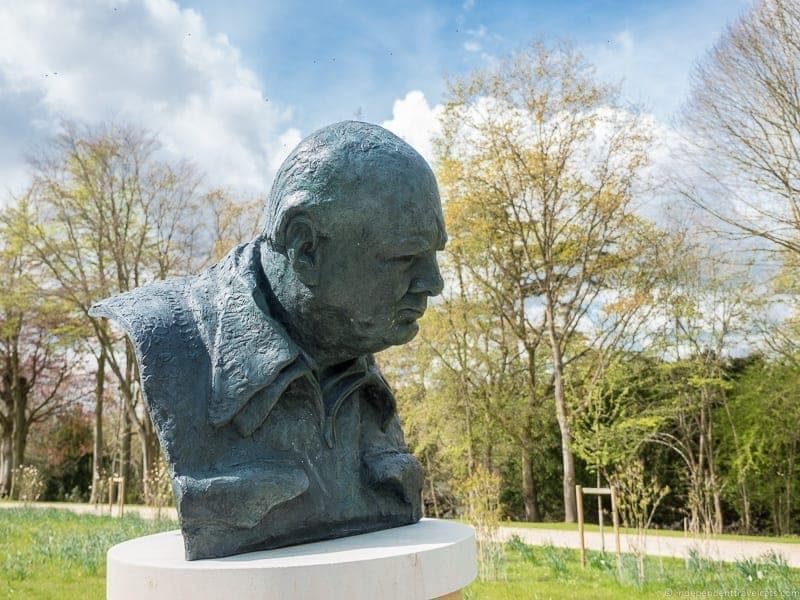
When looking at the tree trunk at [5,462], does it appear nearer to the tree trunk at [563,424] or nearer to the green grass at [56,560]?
the green grass at [56,560]

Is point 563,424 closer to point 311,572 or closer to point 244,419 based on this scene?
point 244,419

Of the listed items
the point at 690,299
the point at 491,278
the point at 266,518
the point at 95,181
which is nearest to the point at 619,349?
the point at 690,299

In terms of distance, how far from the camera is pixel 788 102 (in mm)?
11211

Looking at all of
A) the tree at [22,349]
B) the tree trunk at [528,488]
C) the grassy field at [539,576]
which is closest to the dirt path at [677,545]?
the grassy field at [539,576]

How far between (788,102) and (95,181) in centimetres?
1575

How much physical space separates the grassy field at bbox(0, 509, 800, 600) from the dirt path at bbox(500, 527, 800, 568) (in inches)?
43.3

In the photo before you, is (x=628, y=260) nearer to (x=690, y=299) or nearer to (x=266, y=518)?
(x=690, y=299)

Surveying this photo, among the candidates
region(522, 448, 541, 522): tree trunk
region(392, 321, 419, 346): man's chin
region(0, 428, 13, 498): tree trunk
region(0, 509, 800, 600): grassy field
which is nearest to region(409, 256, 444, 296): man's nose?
region(392, 321, 419, 346): man's chin

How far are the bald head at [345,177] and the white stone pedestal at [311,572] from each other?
1.05m

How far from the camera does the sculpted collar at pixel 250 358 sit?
91.1 inches

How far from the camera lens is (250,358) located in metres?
2.34

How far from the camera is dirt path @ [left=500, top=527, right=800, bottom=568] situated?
348 inches

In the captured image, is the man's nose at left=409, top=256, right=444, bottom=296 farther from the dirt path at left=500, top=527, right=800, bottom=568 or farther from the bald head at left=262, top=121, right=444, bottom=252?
the dirt path at left=500, top=527, right=800, bottom=568

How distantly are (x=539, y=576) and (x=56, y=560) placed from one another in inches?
195
